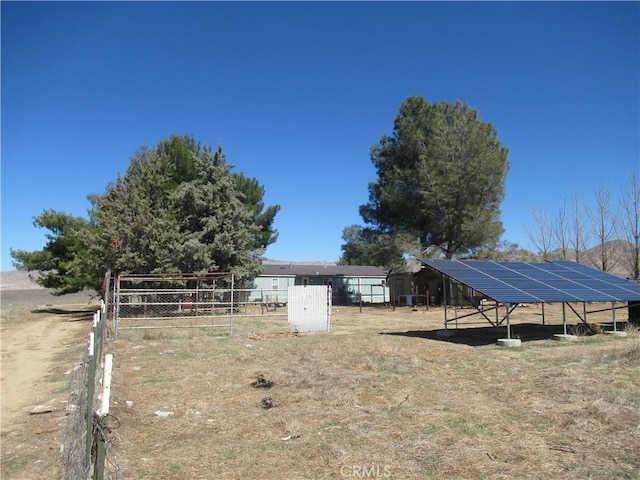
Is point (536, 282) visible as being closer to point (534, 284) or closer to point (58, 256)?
point (534, 284)

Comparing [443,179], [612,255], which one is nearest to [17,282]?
[443,179]

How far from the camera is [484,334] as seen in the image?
1712 centimetres

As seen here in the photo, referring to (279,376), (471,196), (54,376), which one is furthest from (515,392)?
(471,196)

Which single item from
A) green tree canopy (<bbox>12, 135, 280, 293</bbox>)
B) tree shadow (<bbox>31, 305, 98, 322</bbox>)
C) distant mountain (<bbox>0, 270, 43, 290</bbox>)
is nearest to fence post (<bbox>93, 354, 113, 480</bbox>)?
green tree canopy (<bbox>12, 135, 280, 293</bbox>)

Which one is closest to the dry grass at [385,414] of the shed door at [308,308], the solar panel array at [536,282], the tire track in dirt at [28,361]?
the tire track in dirt at [28,361]

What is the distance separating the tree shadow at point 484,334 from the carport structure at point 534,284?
0.68 metres

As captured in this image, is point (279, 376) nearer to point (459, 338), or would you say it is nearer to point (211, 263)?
point (459, 338)

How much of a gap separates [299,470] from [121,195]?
2637 centimetres

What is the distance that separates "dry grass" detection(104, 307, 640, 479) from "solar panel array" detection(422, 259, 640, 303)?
5.56 ft

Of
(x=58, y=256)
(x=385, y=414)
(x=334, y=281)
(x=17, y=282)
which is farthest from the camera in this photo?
(x=17, y=282)

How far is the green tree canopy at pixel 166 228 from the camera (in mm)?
25609

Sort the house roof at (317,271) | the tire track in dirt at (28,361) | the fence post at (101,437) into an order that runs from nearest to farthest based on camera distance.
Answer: the fence post at (101,437), the tire track in dirt at (28,361), the house roof at (317,271)

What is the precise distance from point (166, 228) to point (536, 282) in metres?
20.2

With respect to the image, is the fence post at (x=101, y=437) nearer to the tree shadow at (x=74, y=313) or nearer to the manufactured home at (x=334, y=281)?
the tree shadow at (x=74, y=313)
